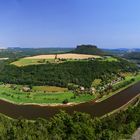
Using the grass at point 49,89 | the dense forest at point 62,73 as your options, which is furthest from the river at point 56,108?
the dense forest at point 62,73

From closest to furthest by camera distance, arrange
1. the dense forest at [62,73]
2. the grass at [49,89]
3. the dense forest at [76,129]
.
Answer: the dense forest at [76,129] → the grass at [49,89] → the dense forest at [62,73]

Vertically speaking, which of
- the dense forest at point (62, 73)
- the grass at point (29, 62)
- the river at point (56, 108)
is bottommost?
the river at point (56, 108)

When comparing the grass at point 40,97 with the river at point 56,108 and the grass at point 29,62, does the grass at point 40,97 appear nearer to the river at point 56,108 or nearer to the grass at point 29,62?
the river at point 56,108

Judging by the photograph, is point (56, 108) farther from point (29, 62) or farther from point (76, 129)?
point (29, 62)

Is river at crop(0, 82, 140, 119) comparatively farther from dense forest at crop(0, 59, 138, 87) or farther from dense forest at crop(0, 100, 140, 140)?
dense forest at crop(0, 59, 138, 87)

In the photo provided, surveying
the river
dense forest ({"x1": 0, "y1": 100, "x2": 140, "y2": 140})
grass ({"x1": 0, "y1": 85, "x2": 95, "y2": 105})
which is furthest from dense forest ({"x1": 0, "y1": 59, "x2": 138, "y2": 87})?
dense forest ({"x1": 0, "y1": 100, "x2": 140, "y2": 140})

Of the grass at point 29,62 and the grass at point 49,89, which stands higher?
the grass at point 29,62

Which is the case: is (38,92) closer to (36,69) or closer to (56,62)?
(36,69)
